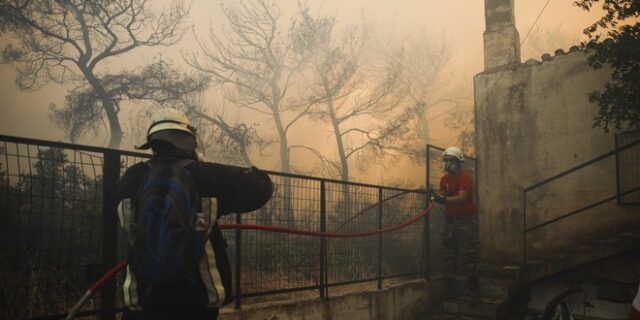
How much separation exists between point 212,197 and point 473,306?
5657 millimetres

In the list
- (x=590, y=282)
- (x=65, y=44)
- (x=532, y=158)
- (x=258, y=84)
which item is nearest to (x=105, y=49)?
(x=65, y=44)

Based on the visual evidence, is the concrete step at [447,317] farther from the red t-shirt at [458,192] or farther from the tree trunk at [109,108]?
the tree trunk at [109,108]

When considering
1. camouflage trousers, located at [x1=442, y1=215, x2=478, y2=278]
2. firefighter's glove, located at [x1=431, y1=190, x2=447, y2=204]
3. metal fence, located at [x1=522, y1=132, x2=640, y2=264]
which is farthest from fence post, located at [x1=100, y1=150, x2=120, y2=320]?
metal fence, located at [x1=522, y1=132, x2=640, y2=264]

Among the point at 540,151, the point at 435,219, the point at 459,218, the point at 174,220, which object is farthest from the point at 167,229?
the point at 540,151

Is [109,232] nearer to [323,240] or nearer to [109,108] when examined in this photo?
[323,240]

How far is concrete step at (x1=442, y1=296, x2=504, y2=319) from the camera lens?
6776 mm

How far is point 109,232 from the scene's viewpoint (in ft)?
12.4

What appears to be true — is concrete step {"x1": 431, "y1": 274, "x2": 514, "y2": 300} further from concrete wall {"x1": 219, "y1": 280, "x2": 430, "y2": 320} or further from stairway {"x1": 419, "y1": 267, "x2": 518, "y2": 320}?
concrete wall {"x1": 219, "y1": 280, "x2": 430, "y2": 320}

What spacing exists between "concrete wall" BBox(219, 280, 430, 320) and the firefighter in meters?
2.30

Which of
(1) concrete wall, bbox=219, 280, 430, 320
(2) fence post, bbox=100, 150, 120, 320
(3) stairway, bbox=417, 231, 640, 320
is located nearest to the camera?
(2) fence post, bbox=100, 150, 120, 320

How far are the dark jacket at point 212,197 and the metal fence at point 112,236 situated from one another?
3.89 ft

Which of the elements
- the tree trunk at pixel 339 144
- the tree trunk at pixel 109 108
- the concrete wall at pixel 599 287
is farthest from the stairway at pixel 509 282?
the tree trunk at pixel 109 108

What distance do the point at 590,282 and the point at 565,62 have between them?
179 inches

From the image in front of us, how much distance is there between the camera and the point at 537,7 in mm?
23969
